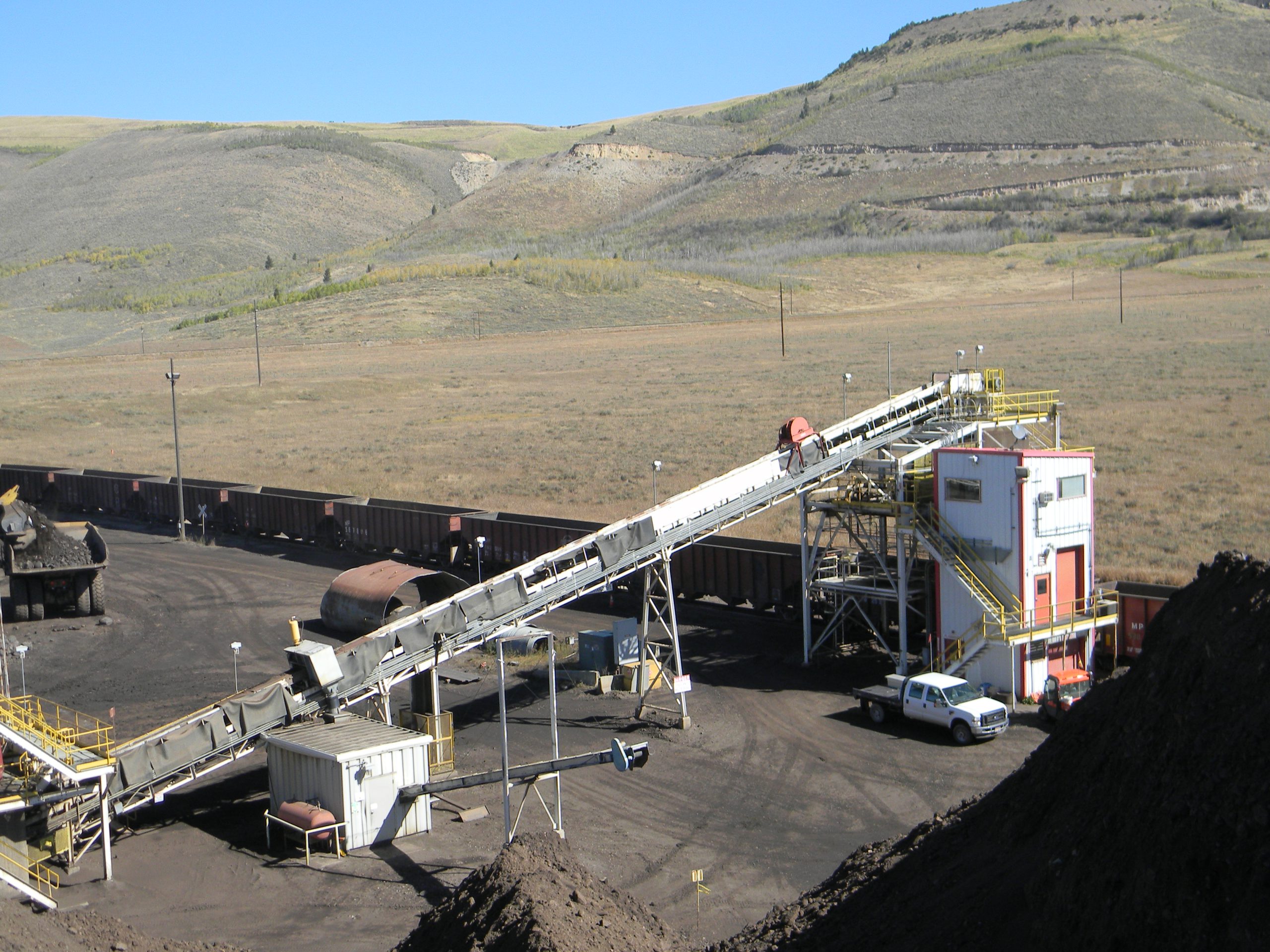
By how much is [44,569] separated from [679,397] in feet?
155

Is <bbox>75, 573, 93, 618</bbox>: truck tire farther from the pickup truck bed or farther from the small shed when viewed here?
the pickup truck bed

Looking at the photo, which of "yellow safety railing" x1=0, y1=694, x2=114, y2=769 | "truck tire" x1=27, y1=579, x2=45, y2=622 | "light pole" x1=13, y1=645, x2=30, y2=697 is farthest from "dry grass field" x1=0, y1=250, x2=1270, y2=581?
"yellow safety railing" x1=0, y1=694, x2=114, y2=769

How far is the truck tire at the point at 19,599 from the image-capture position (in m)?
38.5

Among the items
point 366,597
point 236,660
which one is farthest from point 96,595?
point 236,660

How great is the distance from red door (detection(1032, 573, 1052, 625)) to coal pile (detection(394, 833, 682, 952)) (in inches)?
577

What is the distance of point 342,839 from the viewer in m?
20.4

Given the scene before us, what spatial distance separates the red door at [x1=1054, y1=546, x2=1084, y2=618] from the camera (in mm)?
27672

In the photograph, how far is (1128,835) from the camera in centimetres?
1000

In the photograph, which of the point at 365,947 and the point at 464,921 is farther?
the point at 365,947

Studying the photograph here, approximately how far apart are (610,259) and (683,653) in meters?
133

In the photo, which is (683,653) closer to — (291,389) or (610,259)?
(291,389)

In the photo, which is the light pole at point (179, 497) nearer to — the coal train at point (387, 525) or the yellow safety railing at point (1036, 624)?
the coal train at point (387, 525)

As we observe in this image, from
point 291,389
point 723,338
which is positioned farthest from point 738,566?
point 723,338

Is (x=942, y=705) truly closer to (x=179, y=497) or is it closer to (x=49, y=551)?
(x=49, y=551)
